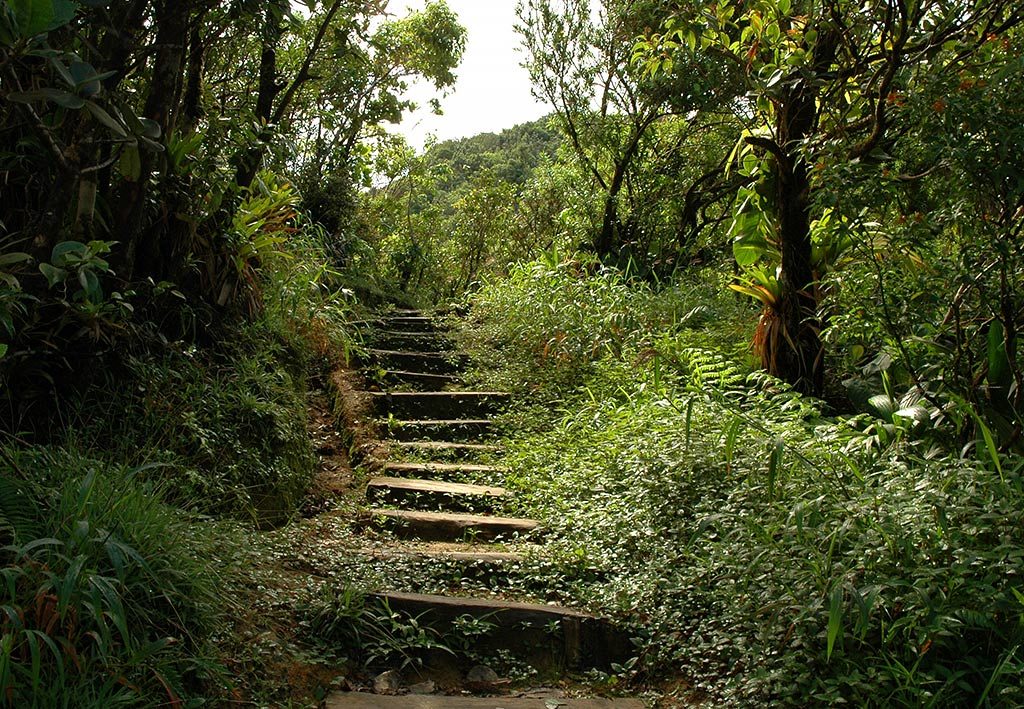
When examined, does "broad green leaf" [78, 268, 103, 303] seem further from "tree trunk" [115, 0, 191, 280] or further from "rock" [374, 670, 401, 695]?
"rock" [374, 670, 401, 695]

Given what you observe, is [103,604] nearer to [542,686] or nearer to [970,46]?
[542,686]

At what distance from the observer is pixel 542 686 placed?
301 cm

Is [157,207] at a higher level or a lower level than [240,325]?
higher

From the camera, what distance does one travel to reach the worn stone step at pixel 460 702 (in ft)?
8.56

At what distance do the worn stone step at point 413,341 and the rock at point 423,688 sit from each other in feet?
15.1

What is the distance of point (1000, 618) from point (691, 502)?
1465 millimetres

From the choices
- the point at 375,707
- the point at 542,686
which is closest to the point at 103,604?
the point at 375,707

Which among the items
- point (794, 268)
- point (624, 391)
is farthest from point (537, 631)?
point (794, 268)

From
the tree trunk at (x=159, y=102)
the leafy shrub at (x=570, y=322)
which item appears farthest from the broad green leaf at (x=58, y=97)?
the leafy shrub at (x=570, y=322)

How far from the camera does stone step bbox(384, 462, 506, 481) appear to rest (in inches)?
191

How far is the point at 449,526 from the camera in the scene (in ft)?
13.6

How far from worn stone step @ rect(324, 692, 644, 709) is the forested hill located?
10370 mm

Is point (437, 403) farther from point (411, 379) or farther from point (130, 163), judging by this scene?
point (130, 163)

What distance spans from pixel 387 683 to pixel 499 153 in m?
17.3
